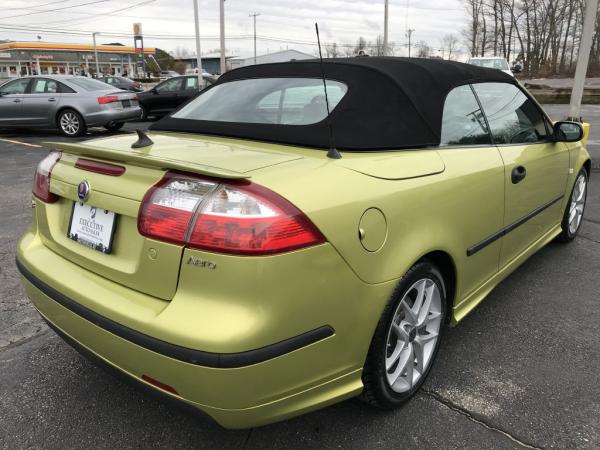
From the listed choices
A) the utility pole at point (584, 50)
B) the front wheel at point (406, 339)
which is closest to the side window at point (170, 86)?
the utility pole at point (584, 50)

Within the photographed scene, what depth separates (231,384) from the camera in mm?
1609

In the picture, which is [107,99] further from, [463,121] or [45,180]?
[463,121]

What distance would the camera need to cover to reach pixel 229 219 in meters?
1.62

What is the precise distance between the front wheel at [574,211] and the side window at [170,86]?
14.5 meters

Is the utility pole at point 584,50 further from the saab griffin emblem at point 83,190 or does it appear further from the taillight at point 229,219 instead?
the saab griffin emblem at point 83,190

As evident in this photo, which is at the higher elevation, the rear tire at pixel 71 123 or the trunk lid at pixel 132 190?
the trunk lid at pixel 132 190

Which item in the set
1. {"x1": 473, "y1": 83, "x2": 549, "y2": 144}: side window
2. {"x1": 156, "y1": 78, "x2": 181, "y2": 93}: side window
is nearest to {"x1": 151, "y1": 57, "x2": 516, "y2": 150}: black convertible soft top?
{"x1": 473, "y1": 83, "x2": 549, "y2": 144}: side window

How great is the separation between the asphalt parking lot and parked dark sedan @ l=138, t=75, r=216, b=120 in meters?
14.0

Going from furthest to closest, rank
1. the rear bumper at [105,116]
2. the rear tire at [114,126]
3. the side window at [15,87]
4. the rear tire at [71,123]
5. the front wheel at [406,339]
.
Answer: the rear tire at [114,126]
the side window at [15,87]
the rear tire at [71,123]
the rear bumper at [105,116]
the front wheel at [406,339]

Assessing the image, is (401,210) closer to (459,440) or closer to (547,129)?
(459,440)

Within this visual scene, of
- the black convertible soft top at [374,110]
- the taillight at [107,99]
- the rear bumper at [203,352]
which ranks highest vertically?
the black convertible soft top at [374,110]

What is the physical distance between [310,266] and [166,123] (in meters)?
1.62

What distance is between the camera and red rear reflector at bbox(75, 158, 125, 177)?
6.28 ft

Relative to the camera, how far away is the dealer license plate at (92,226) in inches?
75.5
